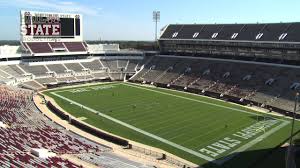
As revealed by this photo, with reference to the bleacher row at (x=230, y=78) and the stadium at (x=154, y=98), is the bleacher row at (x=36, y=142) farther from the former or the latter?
the bleacher row at (x=230, y=78)

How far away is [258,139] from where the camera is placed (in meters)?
34.8

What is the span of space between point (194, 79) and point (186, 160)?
35.5 m

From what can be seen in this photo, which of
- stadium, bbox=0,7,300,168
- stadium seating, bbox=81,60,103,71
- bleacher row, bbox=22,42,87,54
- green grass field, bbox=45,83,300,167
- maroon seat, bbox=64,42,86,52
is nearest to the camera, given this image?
stadium, bbox=0,7,300,168

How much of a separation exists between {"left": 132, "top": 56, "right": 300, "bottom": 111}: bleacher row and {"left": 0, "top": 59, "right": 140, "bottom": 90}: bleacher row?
500 cm

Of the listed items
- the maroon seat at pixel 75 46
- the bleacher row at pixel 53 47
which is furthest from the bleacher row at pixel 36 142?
the maroon seat at pixel 75 46

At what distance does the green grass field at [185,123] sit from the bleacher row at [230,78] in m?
4.25

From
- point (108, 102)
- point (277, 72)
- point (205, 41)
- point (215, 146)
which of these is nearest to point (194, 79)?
point (205, 41)

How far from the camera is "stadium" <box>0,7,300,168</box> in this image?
96.0ft

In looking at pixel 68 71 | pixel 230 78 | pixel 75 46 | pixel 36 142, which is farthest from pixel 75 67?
pixel 36 142

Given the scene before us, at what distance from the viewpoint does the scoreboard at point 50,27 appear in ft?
219

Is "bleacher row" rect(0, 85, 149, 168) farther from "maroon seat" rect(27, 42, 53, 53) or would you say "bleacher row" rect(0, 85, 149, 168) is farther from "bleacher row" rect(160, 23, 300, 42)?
Answer: "bleacher row" rect(160, 23, 300, 42)

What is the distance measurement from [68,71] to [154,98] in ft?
77.0

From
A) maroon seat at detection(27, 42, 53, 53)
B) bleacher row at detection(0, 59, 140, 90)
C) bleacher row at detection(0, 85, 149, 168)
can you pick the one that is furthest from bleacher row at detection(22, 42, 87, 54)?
bleacher row at detection(0, 85, 149, 168)

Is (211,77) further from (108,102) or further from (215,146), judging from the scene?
(215,146)
